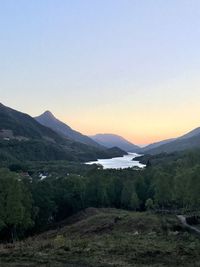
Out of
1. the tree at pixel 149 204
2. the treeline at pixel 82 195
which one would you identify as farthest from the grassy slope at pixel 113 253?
the tree at pixel 149 204

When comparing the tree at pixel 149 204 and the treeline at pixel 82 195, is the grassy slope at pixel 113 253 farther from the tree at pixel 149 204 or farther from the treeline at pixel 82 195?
the tree at pixel 149 204

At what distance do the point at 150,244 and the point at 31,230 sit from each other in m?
60.0

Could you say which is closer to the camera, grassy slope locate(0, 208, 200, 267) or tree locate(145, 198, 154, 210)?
grassy slope locate(0, 208, 200, 267)

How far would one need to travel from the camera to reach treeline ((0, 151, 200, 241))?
3292 inches

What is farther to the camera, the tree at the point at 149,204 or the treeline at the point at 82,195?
the tree at the point at 149,204

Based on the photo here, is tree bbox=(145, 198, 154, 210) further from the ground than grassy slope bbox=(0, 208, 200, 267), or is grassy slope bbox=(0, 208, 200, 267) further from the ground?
grassy slope bbox=(0, 208, 200, 267)

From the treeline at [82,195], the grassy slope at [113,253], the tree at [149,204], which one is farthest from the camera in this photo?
the tree at [149,204]

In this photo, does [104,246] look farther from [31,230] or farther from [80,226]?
[31,230]

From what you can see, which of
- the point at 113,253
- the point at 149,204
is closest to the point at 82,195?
the point at 149,204

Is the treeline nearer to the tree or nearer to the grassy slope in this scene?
the tree

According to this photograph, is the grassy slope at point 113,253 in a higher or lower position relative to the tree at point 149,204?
higher

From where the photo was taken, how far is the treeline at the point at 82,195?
83.6m

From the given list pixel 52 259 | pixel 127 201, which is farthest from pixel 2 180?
pixel 52 259

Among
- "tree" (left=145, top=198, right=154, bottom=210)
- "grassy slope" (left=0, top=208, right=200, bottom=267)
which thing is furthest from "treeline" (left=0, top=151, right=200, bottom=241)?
"grassy slope" (left=0, top=208, right=200, bottom=267)
